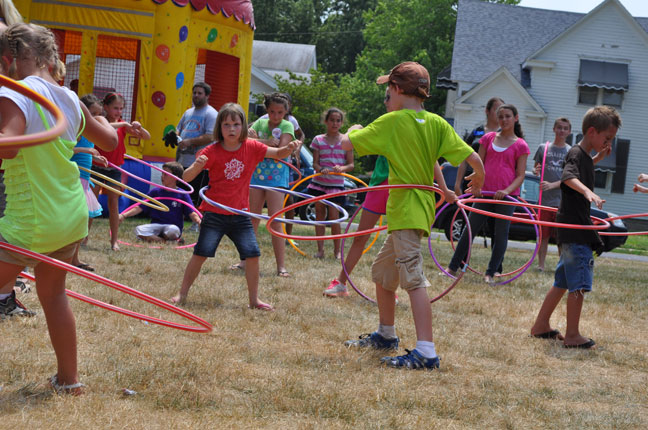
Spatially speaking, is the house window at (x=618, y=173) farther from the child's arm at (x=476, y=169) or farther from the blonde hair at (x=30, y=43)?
the blonde hair at (x=30, y=43)

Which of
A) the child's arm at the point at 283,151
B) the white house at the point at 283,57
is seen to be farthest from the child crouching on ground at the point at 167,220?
the white house at the point at 283,57

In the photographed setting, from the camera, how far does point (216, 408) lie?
370 cm

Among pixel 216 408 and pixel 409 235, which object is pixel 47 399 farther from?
pixel 409 235

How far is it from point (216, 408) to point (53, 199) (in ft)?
4.20

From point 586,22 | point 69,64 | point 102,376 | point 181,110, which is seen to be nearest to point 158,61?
point 181,110

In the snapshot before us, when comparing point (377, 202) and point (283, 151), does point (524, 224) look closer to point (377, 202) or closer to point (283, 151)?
point (377, 202)

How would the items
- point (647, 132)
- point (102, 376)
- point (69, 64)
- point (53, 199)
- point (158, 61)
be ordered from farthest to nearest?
point (647, 132) < point (69, 64) < point (158, 61) < point (102, 376) < point (53, 199)

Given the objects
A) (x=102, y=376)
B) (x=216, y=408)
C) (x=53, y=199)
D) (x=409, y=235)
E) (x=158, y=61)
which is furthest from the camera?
(x=158, y=61)

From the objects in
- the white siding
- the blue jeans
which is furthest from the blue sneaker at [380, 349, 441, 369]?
the white siding

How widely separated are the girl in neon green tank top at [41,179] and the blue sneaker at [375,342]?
7.04 feet

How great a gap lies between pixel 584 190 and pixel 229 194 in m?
2.81

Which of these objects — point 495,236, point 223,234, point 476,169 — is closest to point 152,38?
point 495,236

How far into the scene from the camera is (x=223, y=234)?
6152mm

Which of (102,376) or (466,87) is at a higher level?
(466,87)
